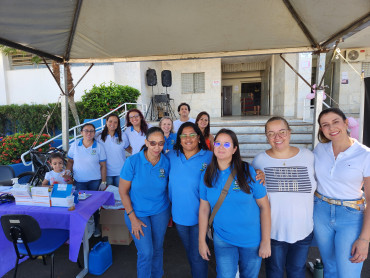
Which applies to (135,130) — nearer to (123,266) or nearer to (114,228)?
(114,228)

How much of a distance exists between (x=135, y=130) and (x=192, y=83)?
8787 mm

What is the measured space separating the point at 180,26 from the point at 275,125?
2097mm

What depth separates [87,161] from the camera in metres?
3.24

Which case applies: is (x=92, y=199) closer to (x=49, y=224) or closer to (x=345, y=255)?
(x=49, y=224)

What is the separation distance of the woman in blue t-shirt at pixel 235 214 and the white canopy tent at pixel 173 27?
6.25ft

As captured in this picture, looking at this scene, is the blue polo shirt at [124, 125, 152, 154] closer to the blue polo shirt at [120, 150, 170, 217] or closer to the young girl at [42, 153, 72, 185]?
the young girl at [42, 153, 72, 185]

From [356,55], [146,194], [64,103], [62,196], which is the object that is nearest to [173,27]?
[146,194]

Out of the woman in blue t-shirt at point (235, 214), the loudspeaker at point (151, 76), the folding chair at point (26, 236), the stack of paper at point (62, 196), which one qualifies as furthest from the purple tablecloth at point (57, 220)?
the loudspeaker at point (151, 76)

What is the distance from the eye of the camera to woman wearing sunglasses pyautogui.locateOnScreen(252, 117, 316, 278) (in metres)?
1.71

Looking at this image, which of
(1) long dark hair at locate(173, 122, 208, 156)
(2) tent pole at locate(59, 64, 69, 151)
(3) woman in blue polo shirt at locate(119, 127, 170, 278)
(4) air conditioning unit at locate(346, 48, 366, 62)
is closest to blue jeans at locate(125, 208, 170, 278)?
(3) woman in blue polo shirt at locate(119, 127, 170, 278)

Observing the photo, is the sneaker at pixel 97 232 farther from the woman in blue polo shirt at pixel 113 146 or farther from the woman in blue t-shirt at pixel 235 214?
the woman in blue t-shirt at pixel 235 214

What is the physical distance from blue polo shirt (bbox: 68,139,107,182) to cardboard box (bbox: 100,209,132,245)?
0.58m

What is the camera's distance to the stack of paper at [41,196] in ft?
8.23

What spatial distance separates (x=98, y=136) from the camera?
3623 mm
